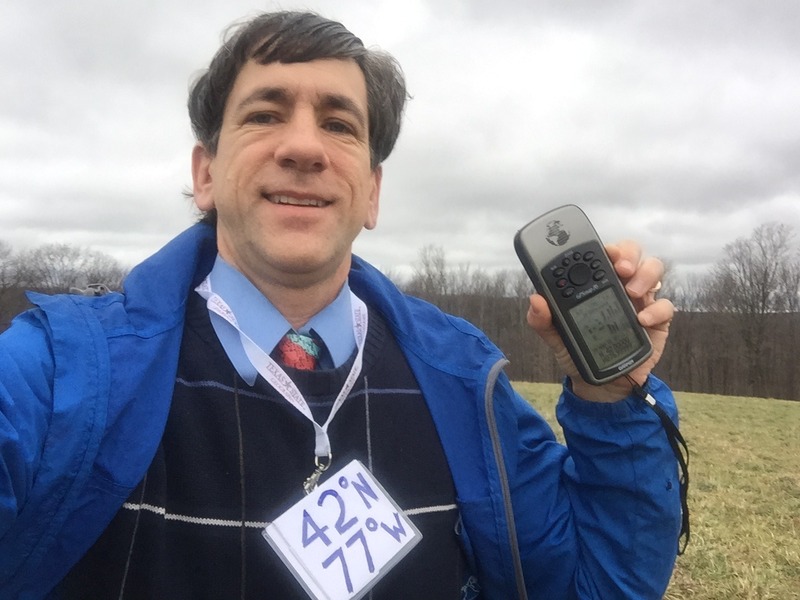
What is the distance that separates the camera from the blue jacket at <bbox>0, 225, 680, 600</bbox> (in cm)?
138

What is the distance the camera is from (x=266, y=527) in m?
1.67

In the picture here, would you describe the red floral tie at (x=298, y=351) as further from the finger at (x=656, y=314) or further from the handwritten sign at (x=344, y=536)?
the finger at (x=656, y=314)

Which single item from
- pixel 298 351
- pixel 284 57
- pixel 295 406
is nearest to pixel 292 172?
pixel 284 57

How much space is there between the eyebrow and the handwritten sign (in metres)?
1.14

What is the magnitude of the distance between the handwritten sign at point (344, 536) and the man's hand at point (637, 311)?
0.68 metres

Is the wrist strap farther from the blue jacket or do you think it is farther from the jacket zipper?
the jacket zipper

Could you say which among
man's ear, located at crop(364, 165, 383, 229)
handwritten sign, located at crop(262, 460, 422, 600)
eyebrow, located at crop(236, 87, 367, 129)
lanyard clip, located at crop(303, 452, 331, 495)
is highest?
eyebrow, located at crop(236, 87, 367, 129)

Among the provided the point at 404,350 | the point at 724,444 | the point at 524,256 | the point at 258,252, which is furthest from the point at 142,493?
the point at 724,444

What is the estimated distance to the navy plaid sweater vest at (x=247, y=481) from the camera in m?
1.54

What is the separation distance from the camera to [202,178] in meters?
2.25

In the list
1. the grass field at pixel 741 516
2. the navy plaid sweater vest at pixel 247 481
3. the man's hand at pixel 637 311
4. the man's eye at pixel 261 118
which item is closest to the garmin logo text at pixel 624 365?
the man's hand at pixel 637 311

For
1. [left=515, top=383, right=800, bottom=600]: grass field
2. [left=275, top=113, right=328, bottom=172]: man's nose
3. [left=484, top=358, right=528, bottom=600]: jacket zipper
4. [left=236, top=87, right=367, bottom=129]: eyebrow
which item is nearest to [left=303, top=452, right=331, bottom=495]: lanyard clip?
[left=484, top=358, right=528, bottom=600]: jacket zipper

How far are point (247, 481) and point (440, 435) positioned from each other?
61 centimetres

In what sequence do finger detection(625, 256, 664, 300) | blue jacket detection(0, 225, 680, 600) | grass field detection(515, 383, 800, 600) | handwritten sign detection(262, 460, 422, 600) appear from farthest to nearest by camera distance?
grass field detection(515, 383, 800, 600) → finger detection(625, 256, 664, 300) → handwritten sign detection(262, 460, 422, 600) → blue jacket detection(0, 225, 680, 600)
